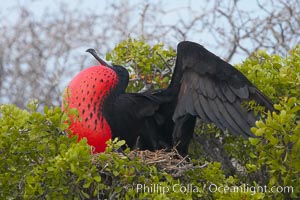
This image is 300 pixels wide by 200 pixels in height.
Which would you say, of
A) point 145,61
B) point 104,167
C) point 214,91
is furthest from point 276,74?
point 104,167

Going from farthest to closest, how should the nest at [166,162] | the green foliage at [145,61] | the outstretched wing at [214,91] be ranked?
the green foliage at [145,61] → the outstretched wing at [214,91] → the nest at [166,162]

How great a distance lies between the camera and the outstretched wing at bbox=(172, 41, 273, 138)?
367 centimetres

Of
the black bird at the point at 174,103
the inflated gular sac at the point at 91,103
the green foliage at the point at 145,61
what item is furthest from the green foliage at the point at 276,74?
the inflated gular sac at the point at 91,103

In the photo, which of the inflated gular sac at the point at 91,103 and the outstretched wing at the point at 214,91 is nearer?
the outstretched wing at the point at 214,91

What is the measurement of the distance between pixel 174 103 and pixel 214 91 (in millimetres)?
296

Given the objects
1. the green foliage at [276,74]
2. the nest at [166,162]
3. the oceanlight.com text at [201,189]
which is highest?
the green foliage at [276,74]

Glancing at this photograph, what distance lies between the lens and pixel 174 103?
402 centimetres

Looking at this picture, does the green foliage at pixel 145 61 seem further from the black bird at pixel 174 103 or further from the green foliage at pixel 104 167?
the green foliage at pixel 104 167

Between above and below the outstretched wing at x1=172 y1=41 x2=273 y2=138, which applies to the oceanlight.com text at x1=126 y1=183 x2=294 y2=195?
below

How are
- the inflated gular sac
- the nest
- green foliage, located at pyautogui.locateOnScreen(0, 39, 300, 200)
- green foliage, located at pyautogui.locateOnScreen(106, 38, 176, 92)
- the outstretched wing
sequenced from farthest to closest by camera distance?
green foliage, located at pyautogui.locateOnScreen(106, 38, 176, 92) < the inflated gular sac < the outstretched wing < the nest < green foliage, located at pyautogui.locateOnScreen(0, 39, 300, 200)

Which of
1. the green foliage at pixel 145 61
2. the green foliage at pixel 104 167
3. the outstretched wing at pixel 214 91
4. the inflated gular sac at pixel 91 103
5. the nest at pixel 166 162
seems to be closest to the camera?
the green foliage at pixel 104 167

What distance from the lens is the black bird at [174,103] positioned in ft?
12.2

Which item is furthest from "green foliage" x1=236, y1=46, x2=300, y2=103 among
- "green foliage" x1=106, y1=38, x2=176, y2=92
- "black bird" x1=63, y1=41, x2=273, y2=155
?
"green foliage" x1=106, y1=38, x2=176, y2=92

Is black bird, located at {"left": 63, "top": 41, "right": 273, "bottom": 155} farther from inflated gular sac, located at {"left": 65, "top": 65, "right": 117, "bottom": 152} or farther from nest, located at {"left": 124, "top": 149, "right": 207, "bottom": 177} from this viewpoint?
Result: nest, located at {"left": 124, "top": 149, "right": 207, "bottom": 177}
